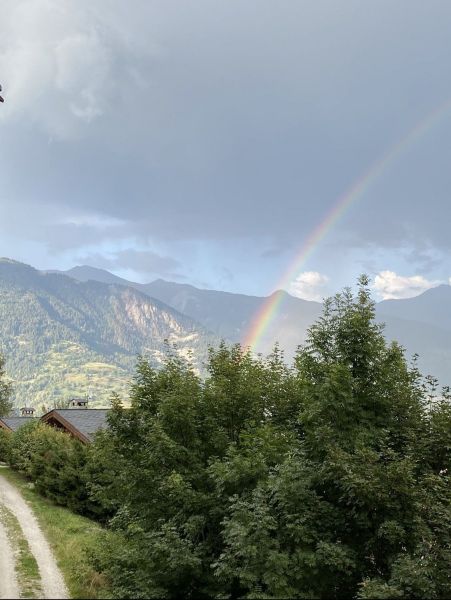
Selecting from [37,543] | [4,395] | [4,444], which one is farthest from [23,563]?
[4,395]

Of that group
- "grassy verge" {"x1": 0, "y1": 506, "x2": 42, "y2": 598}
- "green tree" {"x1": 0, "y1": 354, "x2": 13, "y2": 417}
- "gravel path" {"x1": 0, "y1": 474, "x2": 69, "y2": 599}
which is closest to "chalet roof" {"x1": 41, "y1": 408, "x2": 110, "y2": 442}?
"gravel path" {"x1": 0, "y1": 474, "x2": 69, "y2": 599}

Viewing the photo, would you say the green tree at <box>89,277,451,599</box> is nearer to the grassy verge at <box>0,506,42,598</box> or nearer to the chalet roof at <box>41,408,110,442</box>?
the grassy verge at <box>0,506,42,598</box>

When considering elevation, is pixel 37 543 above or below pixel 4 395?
below

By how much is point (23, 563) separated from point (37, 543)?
4405 millimetres

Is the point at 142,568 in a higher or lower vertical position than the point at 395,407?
lower

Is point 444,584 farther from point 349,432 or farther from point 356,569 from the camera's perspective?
point 349,432

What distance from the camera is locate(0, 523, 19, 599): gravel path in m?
15.4

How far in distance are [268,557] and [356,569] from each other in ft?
11.6

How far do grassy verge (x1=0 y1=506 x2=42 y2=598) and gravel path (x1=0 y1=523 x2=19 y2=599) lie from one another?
19 cm

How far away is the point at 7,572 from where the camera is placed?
17.8 metres

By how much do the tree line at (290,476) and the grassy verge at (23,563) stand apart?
2.35 m

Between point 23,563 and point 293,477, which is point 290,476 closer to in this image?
point 293,477

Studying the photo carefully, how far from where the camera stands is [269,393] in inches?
885

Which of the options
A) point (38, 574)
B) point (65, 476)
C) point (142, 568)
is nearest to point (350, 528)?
point (142, 568)
